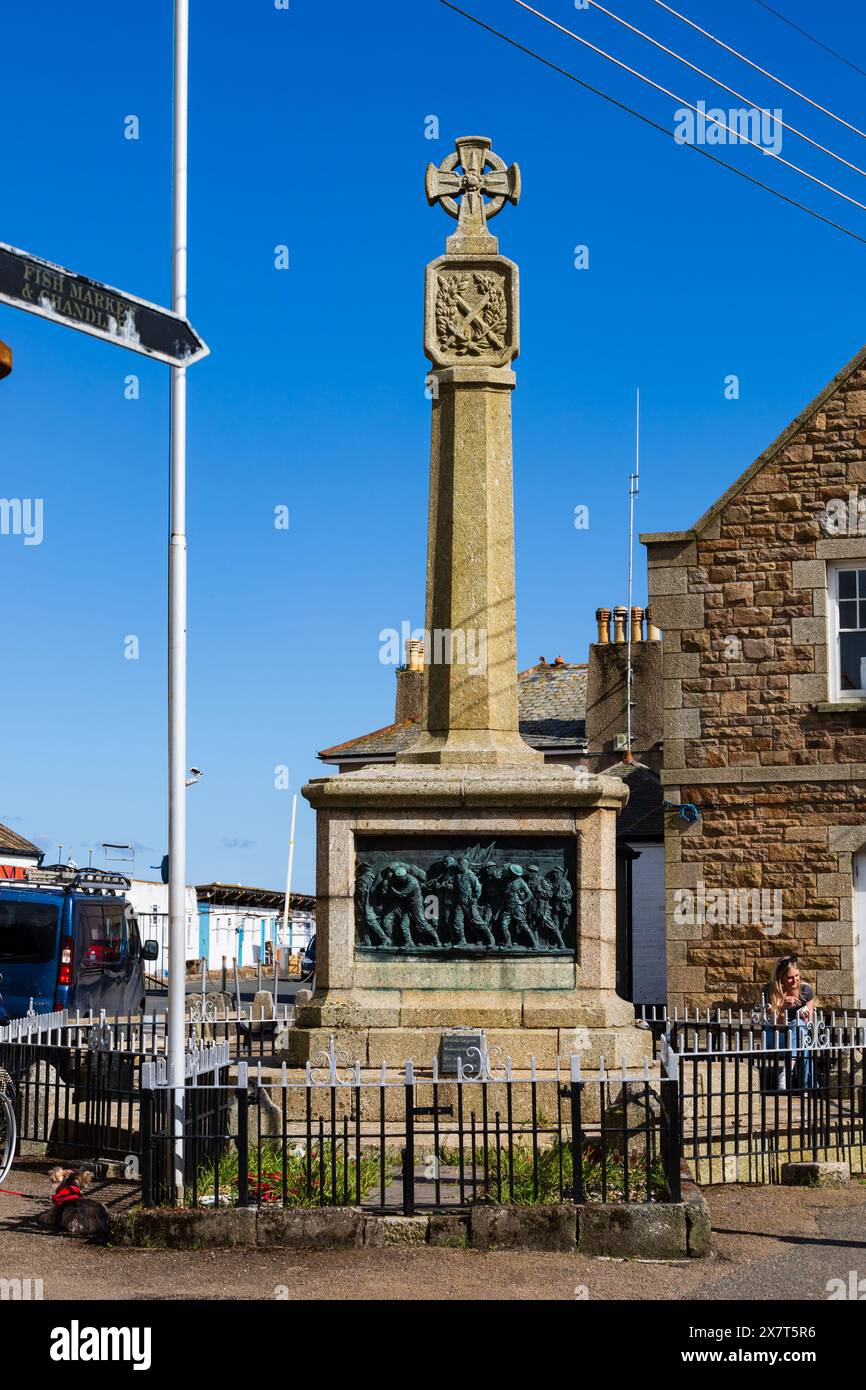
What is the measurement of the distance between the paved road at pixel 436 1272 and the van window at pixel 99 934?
11115 millimetres

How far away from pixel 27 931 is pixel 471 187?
10526 mm

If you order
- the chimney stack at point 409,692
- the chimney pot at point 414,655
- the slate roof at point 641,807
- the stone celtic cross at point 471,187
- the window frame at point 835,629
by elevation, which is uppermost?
the stone celtic cross at point 471,187

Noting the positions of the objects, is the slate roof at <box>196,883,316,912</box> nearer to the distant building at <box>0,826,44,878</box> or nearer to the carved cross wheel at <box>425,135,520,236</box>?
the distant building at <box>0,826,44,878</box>

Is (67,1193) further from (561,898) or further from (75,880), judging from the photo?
(75,880)

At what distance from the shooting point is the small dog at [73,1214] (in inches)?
376

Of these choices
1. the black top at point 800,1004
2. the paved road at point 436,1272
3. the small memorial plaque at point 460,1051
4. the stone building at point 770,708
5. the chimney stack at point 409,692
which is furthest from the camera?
the chimney stack at point 409,692

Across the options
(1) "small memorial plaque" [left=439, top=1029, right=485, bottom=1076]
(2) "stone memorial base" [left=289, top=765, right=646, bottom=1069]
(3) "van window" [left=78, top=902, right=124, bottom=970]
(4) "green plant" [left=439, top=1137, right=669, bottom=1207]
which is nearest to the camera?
(4) "green plant" [left=439, top=1137, right=669, bottom=1207]

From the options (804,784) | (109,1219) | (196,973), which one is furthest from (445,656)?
(196,973)

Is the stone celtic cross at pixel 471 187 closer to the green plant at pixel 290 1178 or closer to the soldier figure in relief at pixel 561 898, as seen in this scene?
the soldier figure in relief at pixel 561 898

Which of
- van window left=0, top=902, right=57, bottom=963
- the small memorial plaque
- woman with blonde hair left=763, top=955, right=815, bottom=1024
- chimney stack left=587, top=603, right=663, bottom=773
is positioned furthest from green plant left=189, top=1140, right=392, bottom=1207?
chimney stack left=587, top=603, right=663, bottom=773

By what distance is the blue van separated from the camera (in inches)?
792

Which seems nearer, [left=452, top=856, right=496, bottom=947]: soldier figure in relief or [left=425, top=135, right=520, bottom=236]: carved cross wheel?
[left=452, top=856, right=496, bottom=947]: soldier figure in relief

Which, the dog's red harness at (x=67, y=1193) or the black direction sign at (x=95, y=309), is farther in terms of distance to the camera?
the dog's red harness at (x=67, y=1193)

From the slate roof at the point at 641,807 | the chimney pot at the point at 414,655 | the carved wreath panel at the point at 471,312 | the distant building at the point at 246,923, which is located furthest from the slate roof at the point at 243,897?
the carved wreath panel at the point at 471,312
